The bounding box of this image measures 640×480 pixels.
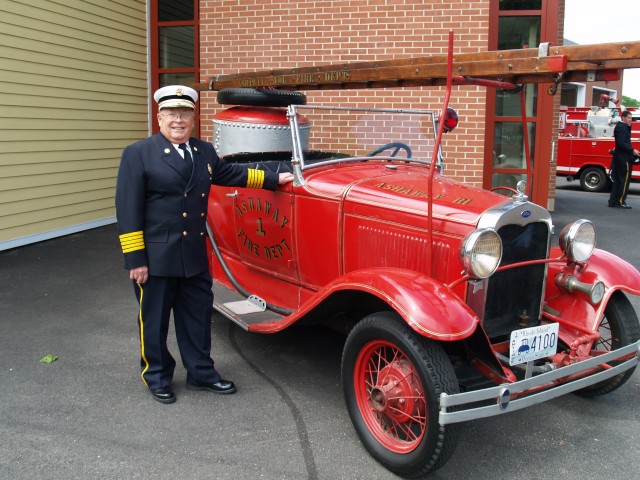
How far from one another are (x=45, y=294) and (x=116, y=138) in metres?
3.72

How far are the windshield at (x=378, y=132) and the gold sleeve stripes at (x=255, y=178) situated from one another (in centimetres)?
52

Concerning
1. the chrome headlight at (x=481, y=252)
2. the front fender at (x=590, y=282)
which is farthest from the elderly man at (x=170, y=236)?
the front fender at (x=590, y=282)

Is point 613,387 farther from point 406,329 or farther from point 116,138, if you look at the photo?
point 116,138

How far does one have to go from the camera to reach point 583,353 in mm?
3152

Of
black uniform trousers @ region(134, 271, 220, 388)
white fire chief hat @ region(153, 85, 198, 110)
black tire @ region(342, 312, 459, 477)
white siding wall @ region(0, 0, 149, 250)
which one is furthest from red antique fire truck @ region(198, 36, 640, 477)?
white siding wall @ region(0, 0, 149, 250)

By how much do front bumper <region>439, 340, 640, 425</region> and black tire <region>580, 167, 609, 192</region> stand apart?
1324 cm

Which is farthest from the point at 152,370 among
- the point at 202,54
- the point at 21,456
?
the point at 202,54

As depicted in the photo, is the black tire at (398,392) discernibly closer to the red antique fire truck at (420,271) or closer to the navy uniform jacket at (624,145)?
the red antique fire truck at (420,271)

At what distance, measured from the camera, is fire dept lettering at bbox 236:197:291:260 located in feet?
13.4

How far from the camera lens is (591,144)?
15.4 meters

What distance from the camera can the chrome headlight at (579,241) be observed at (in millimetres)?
3387

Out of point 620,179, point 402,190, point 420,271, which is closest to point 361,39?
point 402,190

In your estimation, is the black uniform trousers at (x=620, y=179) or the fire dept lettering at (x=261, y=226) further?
the black uniform trousers at (x=620, y=179)

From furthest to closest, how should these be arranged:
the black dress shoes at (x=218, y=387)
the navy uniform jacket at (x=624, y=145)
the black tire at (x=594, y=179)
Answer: the black tire at (x=594, y=179)
the navy uniform jacket at (x=624, y=145)
the black dress shoes at (x=218, y=387)
